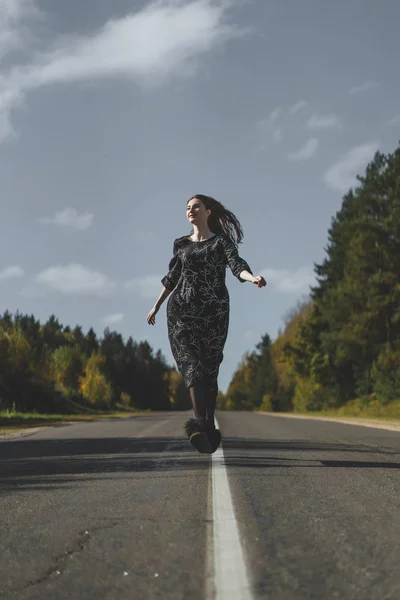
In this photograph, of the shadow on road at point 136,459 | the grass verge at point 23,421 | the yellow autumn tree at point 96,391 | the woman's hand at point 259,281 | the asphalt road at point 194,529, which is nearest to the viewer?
the asphalt road at point 194,529

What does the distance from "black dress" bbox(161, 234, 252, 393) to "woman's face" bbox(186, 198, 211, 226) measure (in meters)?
0.21

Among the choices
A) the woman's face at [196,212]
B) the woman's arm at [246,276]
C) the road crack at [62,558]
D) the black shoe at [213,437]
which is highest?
the woman's face at [196,212]

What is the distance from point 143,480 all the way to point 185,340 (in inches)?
54.6

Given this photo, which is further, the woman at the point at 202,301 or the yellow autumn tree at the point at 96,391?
the yellow autumn tree at the point at 96,391

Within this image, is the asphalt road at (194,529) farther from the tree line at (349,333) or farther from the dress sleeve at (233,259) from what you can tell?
the tree line at (349,333)

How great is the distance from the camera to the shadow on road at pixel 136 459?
7426 millimetres

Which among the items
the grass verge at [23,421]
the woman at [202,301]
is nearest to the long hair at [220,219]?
the woman at [202,301]

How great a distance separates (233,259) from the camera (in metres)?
6.76

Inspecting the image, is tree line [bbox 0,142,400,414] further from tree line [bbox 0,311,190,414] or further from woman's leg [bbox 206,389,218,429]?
woman's leg [bbox 206,389,218,429]

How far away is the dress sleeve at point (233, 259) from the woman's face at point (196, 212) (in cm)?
31

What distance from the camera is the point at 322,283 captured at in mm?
56844

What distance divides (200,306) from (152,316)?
25.1 inches

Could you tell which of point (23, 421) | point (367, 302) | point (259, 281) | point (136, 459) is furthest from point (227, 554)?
point (367, 302)

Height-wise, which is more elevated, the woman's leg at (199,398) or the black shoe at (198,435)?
the woman's leg at (199,398)
